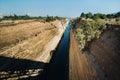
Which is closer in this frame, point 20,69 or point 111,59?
point 20,69

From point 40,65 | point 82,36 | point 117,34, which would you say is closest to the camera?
point 40,65

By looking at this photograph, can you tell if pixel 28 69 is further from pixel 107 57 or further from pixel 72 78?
pixel 107 57

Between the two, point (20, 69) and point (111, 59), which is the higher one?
point (111, 59)

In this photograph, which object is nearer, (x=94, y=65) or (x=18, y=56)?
(x=94, y=65)

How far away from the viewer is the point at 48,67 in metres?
27.1

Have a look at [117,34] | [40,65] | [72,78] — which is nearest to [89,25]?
[117,34]

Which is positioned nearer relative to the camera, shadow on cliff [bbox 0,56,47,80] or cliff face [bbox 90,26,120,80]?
shadow on cliff [bbox 0,56,47,80]

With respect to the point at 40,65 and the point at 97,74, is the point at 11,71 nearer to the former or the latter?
the point at 40,65

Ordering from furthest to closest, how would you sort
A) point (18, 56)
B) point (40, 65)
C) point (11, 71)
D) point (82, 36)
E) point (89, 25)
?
1. point (89, 25)
2. point (82, 36)
3. point (18, 56)
4. point (40, 65)
5. point (11, 71)

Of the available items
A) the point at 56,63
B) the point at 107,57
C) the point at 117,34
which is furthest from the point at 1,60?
the point at 117,34

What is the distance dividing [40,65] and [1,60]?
5.37m

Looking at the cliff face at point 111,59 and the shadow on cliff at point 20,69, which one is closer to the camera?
the shadow on cliff at point 20,69

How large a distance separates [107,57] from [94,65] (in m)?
2.31

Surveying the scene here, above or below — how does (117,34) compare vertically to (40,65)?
above
